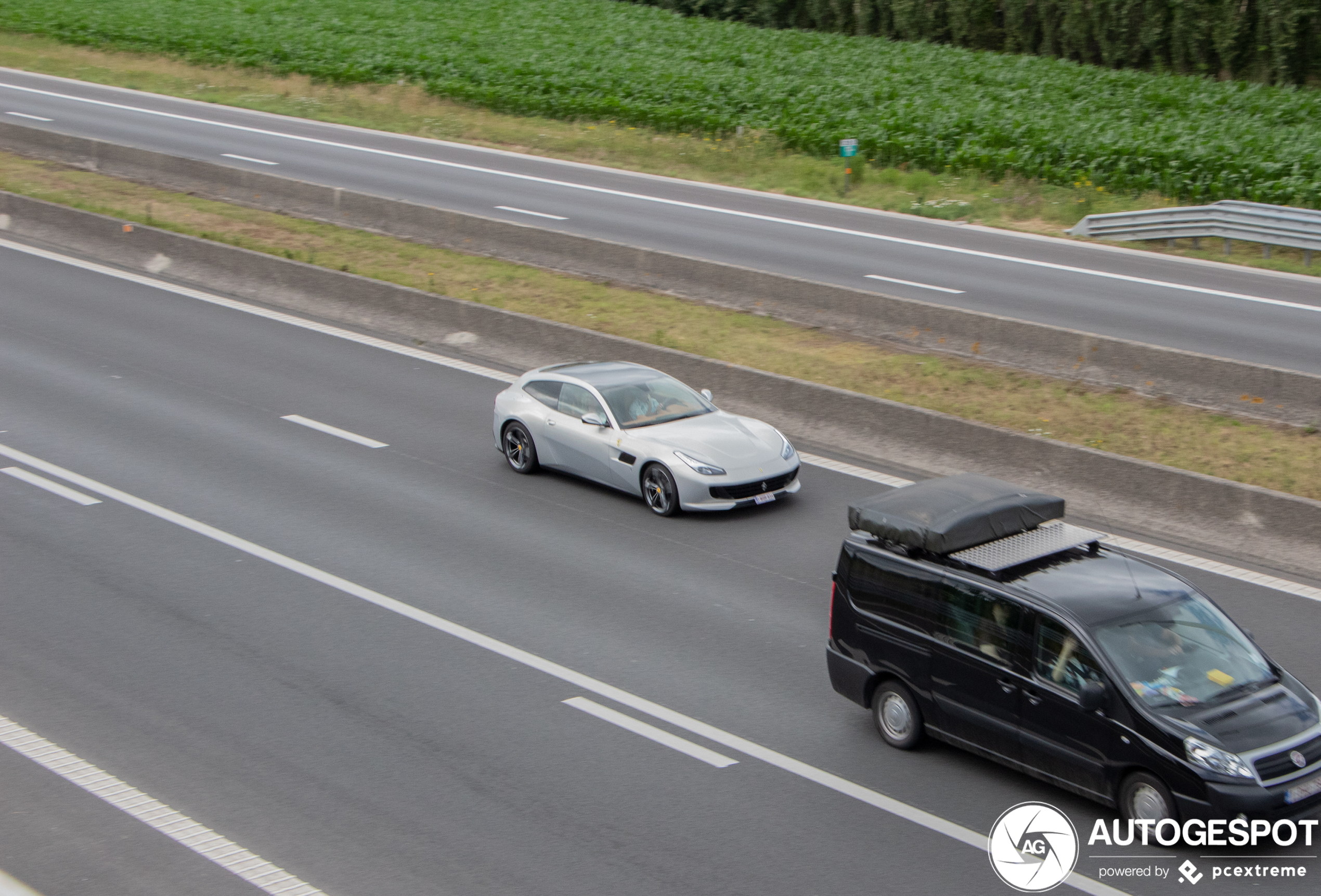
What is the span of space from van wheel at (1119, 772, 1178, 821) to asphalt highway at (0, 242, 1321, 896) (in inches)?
10.6

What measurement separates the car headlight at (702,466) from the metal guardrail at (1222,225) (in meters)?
17.8

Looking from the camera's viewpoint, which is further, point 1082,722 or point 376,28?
point 376,28

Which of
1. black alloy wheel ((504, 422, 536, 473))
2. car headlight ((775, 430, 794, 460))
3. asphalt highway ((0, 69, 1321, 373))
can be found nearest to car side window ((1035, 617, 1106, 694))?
car headlight ((775, 430, 794, 460))

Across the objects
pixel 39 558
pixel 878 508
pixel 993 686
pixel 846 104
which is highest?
pixel 846 104

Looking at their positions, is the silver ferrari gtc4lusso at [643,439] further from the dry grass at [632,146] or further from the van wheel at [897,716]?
the dry grass at [632,146]

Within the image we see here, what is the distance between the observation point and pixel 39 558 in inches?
494

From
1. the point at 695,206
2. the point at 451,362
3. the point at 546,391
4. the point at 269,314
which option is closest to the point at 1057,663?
the point at 546,391

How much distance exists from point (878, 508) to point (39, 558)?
7.90 metres

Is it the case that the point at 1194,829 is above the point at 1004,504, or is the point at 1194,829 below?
below

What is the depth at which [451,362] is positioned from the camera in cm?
1980

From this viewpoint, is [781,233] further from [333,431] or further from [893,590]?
[893,590]

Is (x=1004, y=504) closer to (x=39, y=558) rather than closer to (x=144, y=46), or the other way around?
(x=39, y=558)

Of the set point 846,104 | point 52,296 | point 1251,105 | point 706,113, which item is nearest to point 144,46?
point 706,113

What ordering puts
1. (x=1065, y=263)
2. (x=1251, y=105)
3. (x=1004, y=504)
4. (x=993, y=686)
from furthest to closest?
(x=1251, y=105) → (x=1065, y=263) → (x=1004, y=504) → (x=993, y=686)
